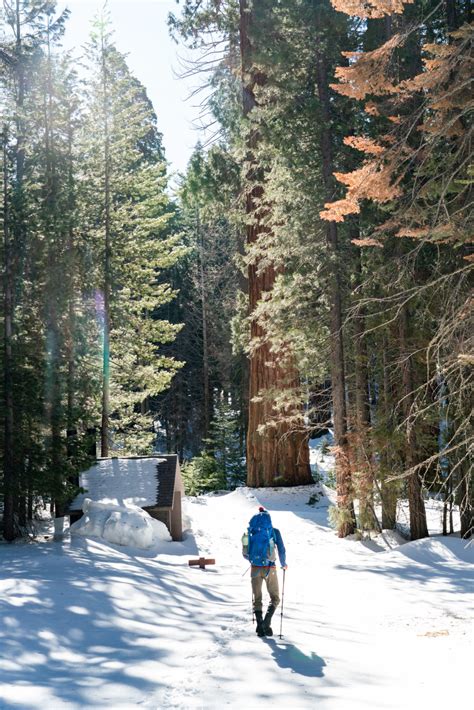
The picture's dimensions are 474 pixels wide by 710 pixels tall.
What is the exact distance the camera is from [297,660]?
7172mm

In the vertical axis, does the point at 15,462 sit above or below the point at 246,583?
above

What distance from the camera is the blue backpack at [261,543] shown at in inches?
345

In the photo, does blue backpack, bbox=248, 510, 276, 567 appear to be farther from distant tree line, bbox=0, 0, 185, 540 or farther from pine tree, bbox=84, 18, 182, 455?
pine tree, bbox=84, 18, 182, 455

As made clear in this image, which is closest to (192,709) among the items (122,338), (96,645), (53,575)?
(96,645)

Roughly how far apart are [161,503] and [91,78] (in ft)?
48.4

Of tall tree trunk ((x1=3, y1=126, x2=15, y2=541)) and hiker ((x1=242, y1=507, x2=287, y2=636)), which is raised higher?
tall tree trunk ((x1=3, y1=126, x2=15, y2=541))

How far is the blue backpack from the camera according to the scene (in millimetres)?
8773

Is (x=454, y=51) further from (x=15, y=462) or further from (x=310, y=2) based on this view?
(x=15, y=462)

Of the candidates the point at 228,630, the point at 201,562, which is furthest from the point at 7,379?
the point at 228,630

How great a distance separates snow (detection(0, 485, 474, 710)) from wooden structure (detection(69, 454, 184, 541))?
6.12 ft

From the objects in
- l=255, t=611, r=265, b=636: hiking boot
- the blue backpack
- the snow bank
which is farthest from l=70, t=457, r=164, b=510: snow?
l=255, t=611, r=265, b=636: hiking boot

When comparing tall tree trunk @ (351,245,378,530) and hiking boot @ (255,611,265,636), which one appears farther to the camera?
tall tree trunk @ (351,245,378,530)

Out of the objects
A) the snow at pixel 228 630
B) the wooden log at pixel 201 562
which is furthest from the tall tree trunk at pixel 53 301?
the wooden log at pixel 201 562

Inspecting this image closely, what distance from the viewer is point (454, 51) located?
27.1ft
